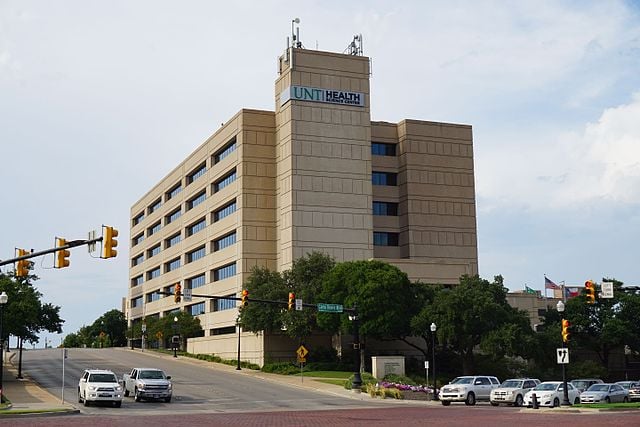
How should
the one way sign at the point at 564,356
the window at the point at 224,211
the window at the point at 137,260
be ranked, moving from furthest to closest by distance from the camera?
the window at the point at 137,260 → the window at the point at 224,211 → the one way sign at the point at 564,356

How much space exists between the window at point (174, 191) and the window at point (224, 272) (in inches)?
756

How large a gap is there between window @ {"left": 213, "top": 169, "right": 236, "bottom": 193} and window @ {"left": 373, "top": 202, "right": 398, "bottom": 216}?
1639 cm

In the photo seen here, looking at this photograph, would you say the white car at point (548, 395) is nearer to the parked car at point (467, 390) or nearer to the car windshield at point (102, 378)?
the parked car at point (467, 390)

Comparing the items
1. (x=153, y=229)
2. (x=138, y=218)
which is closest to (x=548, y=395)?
(x=153, y=229)

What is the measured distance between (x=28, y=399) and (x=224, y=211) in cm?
4886

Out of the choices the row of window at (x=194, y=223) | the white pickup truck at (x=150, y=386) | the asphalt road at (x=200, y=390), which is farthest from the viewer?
the row of window at (x=194, y=223)

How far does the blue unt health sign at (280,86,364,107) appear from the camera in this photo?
272 ft

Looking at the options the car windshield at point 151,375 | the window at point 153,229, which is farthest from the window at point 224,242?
the car windshield at point 151,375

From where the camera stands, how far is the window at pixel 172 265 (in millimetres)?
108825

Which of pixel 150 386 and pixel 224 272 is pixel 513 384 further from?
pixel 224 272

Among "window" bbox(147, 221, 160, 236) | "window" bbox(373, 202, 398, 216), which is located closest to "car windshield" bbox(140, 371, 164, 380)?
"window" bbox(373, 202, 398, 216)

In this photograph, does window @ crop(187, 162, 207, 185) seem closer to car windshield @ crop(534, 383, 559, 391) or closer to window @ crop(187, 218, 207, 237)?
window @ crop(187, 218, 207, 237)

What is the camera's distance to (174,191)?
112 metres

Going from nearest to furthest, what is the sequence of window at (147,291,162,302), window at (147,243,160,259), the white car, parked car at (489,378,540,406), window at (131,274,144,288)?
the white car → parked car at (489,378,540,406) → window at (147,291,162,302) → window at (147,243,160,259) → window at (131,274,144,288)
